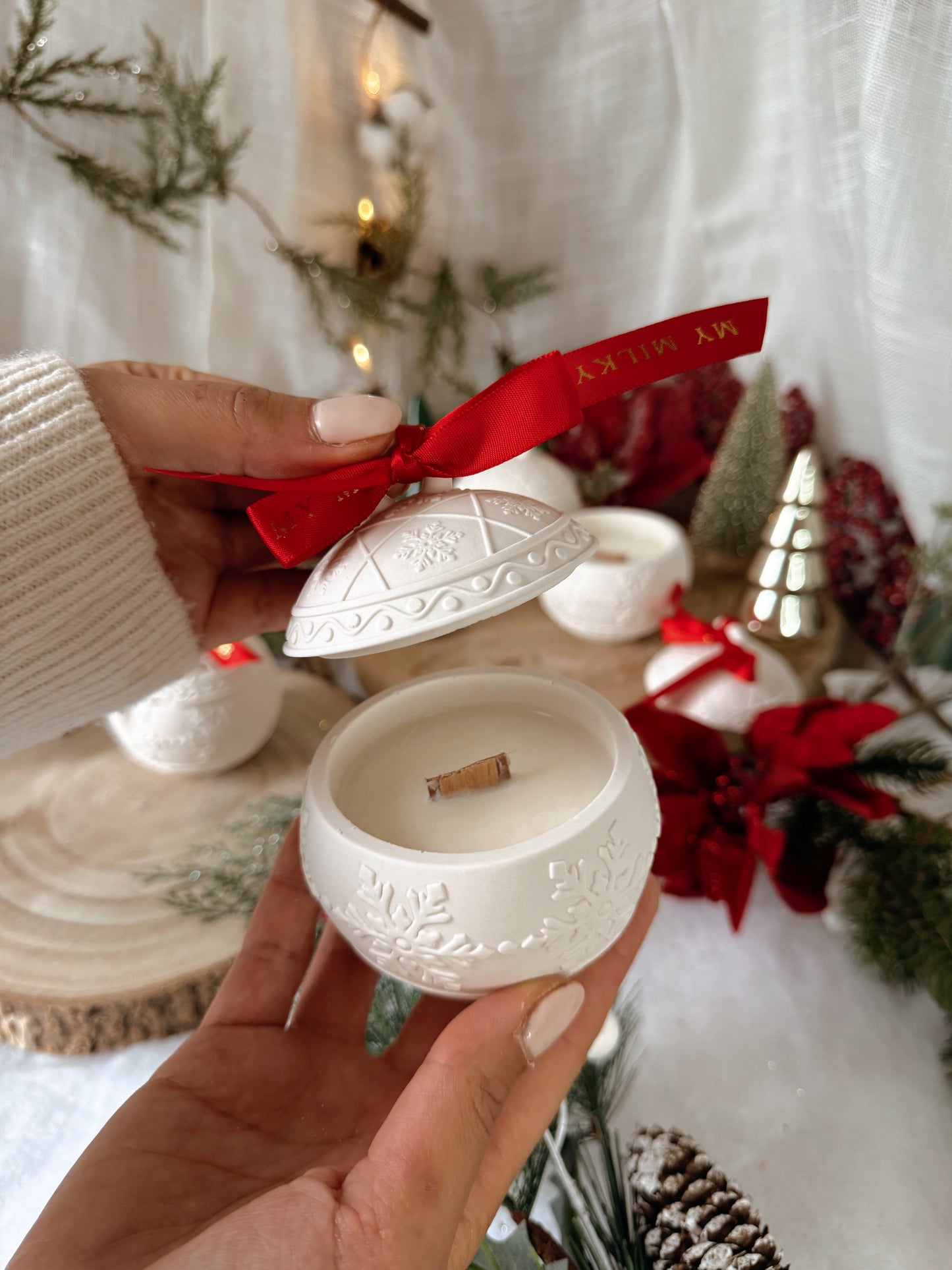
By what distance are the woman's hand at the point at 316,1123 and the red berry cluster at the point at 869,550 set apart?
25.1 inches

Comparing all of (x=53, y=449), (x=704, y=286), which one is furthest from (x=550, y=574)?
(x=704, y=286)

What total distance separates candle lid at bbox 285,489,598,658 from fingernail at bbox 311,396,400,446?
54mm

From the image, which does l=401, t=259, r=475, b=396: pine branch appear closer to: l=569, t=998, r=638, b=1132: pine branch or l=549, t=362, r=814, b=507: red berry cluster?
l=549, t=362, r=814, b=507: red berry cluster

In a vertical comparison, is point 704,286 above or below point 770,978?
above

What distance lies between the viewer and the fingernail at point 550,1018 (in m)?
0.51

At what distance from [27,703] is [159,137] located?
642 millimetres

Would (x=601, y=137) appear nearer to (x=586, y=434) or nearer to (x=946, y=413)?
(x=586, y=434)

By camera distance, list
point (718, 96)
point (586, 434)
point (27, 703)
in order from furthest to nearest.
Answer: point (586, 434)
point (718, 96)
point (27, 703)

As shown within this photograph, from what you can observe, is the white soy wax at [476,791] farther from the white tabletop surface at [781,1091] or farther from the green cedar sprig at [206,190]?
the green cedar sprig at [206,190]

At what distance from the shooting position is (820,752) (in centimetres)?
80

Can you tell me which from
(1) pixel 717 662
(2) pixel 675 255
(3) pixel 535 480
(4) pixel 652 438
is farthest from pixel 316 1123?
(2) pixel 675 255

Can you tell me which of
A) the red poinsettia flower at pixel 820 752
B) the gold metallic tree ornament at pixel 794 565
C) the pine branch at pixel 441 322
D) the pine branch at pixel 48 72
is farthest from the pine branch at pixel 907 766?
the pine branch at pixel 48 72

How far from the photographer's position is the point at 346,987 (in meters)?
0.70

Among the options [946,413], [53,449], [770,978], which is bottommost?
[770,978]
